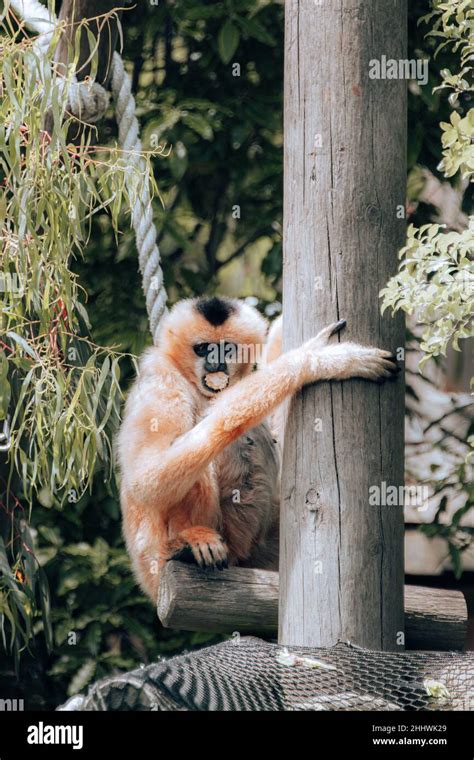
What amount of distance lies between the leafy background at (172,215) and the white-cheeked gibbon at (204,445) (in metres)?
1.56

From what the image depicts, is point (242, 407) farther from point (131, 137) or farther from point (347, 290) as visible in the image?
point (131, 137)

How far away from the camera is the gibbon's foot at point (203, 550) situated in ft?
12.8

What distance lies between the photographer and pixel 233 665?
318 cm

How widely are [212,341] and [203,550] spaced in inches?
36.5

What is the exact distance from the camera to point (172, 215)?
638cm

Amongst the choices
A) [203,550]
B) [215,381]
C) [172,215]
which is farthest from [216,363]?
[172,215]

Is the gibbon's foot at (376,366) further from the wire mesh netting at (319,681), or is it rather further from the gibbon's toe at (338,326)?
the wire mesh netting at (319,681)

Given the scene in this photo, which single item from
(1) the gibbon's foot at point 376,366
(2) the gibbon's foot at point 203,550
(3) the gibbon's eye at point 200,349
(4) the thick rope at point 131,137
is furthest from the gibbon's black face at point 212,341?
(1) the gibbon's foot at point 376,366

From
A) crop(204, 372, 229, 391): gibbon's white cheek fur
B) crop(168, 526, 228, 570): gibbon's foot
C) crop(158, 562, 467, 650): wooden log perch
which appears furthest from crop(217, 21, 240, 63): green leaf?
crop(158, 562, 467, 650): wooden log perch

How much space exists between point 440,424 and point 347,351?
3.12 metres

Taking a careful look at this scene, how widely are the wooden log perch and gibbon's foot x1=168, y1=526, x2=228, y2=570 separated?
0.08 metres

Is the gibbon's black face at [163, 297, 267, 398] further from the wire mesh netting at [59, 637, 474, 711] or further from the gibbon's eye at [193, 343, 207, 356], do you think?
the wire mesh netting at [59, 637, 474, 711]

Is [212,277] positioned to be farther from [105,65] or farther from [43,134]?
[43,134]

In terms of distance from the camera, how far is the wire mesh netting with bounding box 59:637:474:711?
286 centimetres
